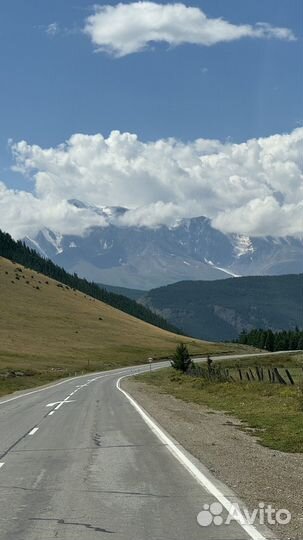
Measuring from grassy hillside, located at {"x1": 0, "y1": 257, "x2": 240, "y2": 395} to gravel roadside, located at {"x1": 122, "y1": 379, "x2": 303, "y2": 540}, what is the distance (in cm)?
3873

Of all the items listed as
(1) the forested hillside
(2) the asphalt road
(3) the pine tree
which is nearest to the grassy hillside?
(3) the pine tree

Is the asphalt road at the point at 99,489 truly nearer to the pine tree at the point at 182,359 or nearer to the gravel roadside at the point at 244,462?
the gravel roadside at the point at 244,462

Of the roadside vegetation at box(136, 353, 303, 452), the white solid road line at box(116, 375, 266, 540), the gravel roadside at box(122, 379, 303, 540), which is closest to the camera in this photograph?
the white solid road line at box(116, 375, 266, 540)

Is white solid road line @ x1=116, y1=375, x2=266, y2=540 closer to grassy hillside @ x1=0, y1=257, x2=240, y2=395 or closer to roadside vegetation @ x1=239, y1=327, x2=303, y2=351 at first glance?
grassy hillside @ x1=0, y1=257, x2=240, y2=395

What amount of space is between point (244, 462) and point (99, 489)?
376cm

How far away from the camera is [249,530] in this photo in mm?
7844

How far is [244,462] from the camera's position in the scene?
42.2 feet

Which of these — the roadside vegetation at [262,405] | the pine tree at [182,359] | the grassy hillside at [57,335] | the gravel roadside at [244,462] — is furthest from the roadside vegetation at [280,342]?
the gravel roadside at [244,462]

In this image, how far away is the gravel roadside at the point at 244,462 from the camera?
9242mm

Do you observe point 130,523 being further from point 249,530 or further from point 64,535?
point 249,530

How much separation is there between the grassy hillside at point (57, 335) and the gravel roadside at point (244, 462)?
3873 cm

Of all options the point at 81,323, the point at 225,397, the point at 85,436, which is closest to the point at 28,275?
the point at 81,323

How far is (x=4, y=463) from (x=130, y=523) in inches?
229

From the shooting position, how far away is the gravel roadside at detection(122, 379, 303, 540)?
9.24 meters
